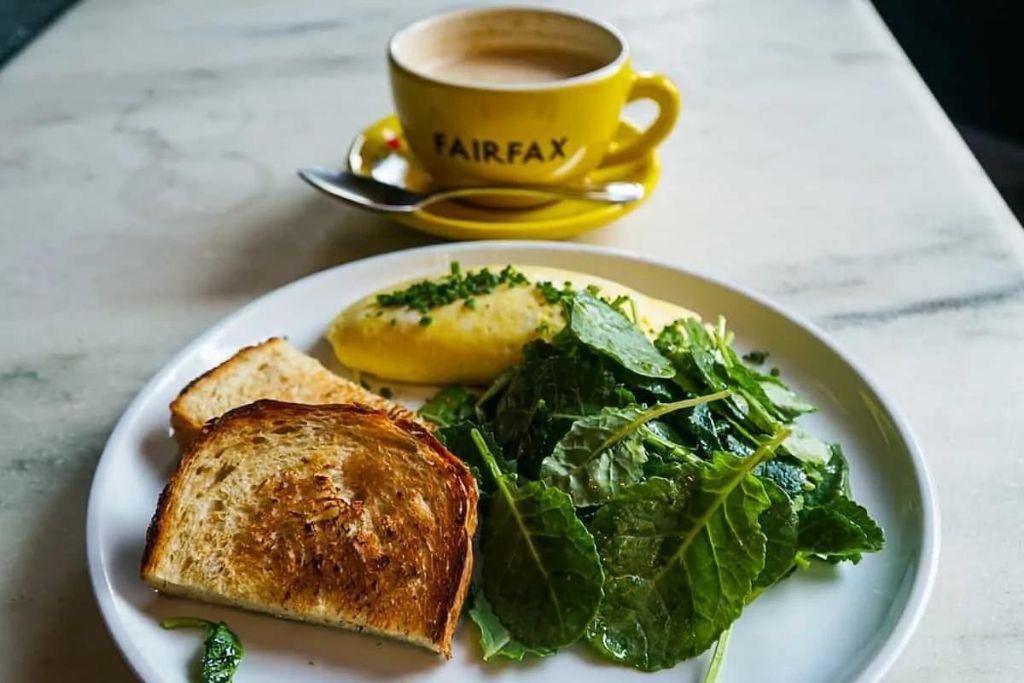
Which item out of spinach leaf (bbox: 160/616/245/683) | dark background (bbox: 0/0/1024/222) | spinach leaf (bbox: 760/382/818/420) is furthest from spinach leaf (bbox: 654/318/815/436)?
dark background (bbox: 0/0/1024/222)

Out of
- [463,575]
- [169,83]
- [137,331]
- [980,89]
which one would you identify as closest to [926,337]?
[463,575]

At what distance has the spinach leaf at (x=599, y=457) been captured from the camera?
1.04m

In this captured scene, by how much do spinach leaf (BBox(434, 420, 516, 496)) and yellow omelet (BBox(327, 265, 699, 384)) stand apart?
160 mm

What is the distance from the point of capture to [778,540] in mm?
980

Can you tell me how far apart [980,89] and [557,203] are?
7.20ft

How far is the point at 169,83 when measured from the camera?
88.8 inches

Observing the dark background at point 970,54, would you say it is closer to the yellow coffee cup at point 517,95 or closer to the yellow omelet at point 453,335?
the yellow coffee cup at point 517,95

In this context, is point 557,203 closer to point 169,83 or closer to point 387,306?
point 387,306

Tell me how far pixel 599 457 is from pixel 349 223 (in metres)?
0.85

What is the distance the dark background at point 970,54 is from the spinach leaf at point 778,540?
224 cm

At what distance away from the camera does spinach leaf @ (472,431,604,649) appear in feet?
3.06

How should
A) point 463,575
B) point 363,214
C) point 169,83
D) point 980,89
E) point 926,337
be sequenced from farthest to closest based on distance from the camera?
point 980,89, point 169,83, point 363,214, point 926,337, point 463,575

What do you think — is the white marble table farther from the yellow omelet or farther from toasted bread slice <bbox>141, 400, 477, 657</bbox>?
the yellow omelet

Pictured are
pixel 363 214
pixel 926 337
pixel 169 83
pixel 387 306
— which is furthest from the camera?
pixel 169 83
